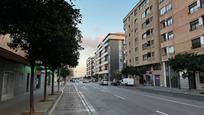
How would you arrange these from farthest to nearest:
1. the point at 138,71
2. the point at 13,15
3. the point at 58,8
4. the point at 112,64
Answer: the point at 112,64
the point at 138,71
the point at 58,8
the point at 13,15

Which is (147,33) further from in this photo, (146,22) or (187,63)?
(187,63)

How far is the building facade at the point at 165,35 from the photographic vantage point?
40406mm

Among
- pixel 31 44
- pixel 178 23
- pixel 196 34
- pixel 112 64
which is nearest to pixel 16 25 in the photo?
pixel 31 44

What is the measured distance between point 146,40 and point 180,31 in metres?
18.0

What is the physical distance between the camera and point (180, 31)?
45281 mm

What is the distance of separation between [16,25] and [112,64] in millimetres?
117480

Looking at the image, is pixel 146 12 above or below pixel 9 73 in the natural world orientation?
above

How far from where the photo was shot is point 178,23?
46125 mm

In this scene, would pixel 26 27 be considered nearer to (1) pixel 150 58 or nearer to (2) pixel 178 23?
(2) pixel 178 23

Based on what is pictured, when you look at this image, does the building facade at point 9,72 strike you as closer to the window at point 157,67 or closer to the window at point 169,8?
the window at point 169,8

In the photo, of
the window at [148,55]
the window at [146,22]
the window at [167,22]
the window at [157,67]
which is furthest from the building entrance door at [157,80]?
the window at [146,22]

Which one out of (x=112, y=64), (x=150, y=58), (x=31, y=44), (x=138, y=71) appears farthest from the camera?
(x=112, y=64)

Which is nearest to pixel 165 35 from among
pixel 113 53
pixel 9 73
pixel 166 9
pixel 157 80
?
pixel 166 9

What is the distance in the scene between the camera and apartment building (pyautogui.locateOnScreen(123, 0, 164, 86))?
56969 mm
